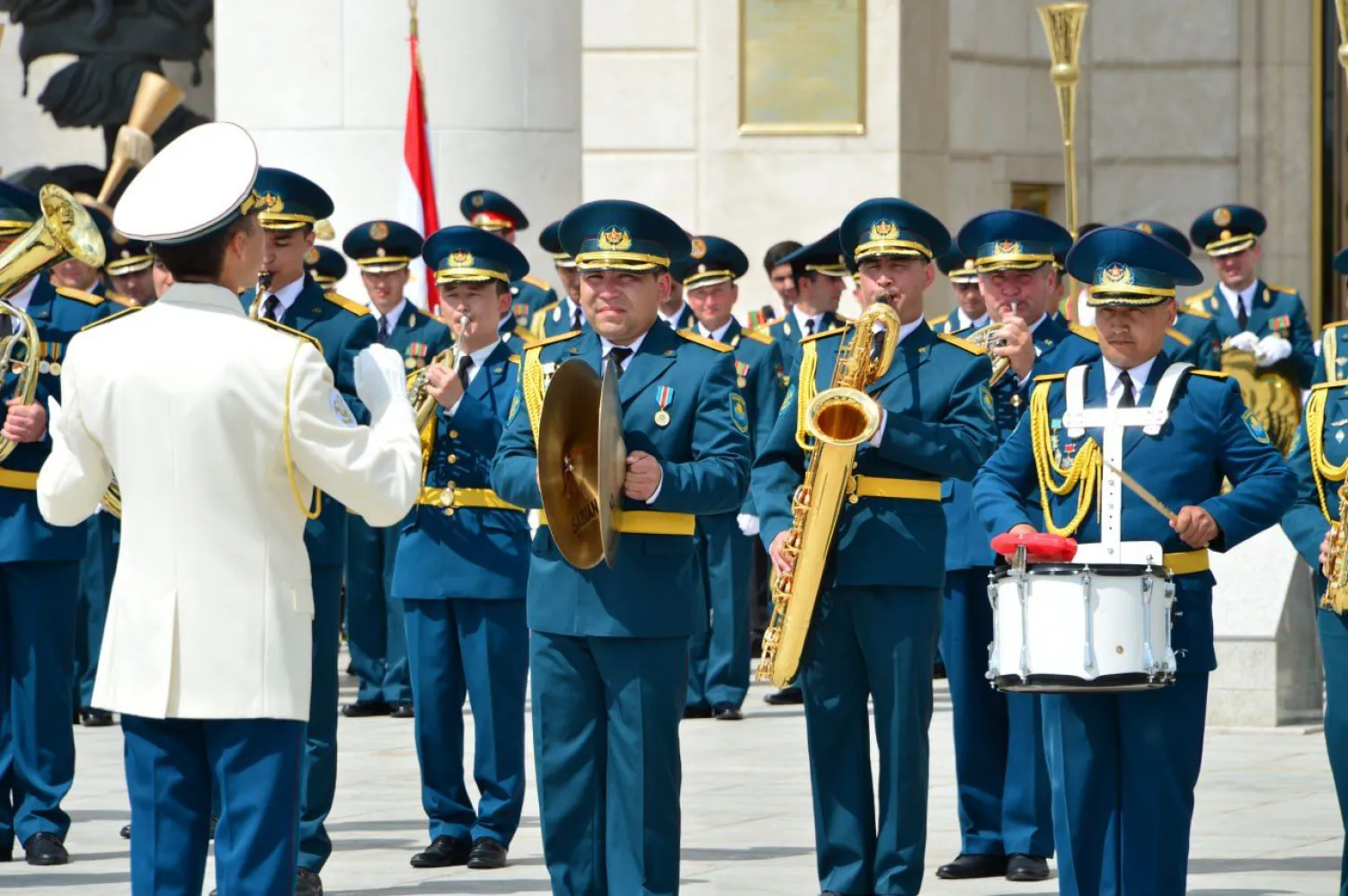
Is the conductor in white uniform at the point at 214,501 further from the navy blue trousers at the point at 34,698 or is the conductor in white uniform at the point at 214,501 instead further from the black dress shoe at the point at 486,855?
the navy blue trousers at the point at 34,698

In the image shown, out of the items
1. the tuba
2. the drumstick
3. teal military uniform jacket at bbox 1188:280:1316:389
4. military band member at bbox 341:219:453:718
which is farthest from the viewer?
teal military uniform jacket at bbox 1188:280:1316:389

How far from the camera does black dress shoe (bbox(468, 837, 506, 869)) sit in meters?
9.98

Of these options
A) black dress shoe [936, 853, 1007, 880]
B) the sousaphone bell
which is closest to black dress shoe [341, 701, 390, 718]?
black dress shoe [936, 853, 1007, 880]

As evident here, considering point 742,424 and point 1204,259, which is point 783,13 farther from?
point 742,424

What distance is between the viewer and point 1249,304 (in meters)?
16.7

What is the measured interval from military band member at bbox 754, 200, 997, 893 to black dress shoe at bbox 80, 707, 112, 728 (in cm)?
594

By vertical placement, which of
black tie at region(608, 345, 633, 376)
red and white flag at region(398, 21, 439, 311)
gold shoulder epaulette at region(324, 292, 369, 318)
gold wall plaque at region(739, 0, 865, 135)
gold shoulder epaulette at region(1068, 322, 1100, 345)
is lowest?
black tie at region(608, 345, 633, 376)

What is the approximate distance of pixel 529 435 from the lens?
8.52 metres

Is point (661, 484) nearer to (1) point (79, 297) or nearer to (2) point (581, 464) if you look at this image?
(2) point (581, 464)

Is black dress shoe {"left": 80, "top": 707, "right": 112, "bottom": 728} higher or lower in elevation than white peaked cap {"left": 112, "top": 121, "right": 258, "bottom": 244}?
lower

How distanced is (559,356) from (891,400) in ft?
3.89

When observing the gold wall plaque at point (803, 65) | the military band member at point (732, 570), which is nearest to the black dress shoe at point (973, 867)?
the military band member at point (732, 570)

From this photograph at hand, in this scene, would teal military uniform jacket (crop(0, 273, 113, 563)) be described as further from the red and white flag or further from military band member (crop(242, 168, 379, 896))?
the red and white flag

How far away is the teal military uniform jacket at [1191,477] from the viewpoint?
795cm
